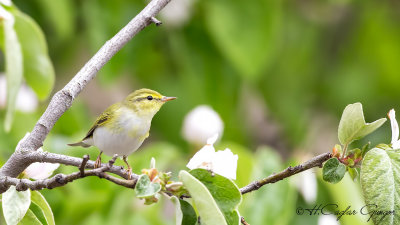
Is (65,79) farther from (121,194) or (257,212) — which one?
(257,212)

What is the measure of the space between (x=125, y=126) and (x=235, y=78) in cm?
154

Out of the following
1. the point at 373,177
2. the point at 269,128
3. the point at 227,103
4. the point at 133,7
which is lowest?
the point at 373,177

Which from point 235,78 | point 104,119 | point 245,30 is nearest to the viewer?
point 104,119

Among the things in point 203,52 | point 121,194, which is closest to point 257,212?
point 121,194

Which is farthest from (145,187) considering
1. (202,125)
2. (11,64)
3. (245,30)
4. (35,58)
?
(245,30)

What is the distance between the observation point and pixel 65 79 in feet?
11.8

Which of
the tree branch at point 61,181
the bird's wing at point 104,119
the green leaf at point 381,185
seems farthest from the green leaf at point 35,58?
the green leaf at point 381,185

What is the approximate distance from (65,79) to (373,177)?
9.30 feet

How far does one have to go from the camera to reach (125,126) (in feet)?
4.85

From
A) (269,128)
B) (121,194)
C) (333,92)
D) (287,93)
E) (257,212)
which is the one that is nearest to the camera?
(257,212)

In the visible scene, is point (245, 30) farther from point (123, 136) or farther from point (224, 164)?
point (224, 164)

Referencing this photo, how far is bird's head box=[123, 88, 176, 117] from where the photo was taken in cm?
156

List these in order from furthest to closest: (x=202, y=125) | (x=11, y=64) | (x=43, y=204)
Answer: (x=202, y=125)
(x=11, y=64)
(x=43, y=204)

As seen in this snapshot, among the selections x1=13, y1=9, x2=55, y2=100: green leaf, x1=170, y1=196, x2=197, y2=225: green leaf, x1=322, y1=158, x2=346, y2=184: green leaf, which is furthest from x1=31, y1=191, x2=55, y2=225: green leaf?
x1=13, y1=9, x2=55, y2=100: green leaf
